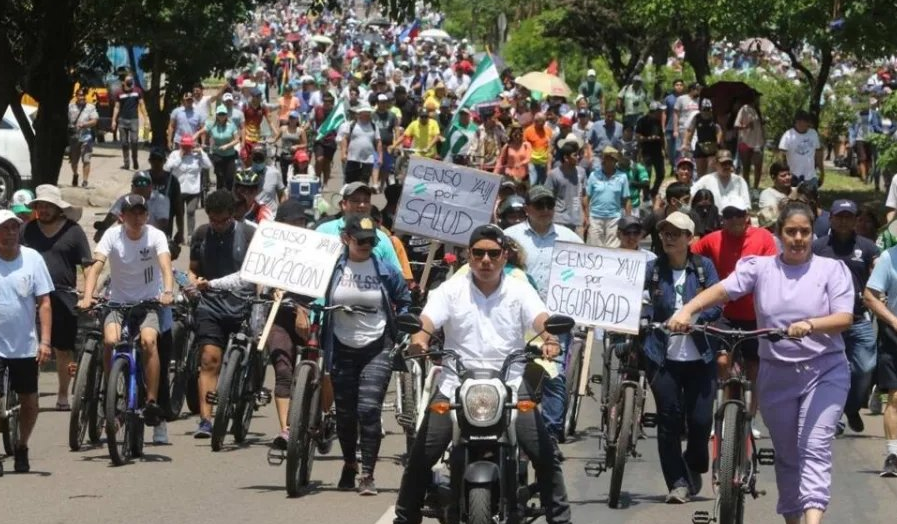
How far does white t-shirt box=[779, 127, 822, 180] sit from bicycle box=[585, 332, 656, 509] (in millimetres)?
12819

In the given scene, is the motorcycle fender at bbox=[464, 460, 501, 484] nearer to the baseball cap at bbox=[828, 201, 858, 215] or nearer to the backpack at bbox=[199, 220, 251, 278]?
the backpack at bbox=[199, 220, 251, 278]

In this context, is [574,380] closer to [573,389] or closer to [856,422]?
[573,389]

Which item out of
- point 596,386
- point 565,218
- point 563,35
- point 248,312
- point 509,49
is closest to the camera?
point 248,312

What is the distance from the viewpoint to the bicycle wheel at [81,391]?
13.0 m

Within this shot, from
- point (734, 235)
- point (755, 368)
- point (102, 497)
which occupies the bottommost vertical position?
point (102, 497)

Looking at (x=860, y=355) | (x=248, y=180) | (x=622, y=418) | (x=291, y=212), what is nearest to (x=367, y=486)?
(x=622, y=418)

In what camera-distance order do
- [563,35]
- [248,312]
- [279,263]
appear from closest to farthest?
[279,263] < [248,312] < [563,35]

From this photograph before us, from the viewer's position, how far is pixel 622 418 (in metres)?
11.5

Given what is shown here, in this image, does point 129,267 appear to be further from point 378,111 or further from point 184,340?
point 378,111

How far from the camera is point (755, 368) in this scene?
42.0 feet

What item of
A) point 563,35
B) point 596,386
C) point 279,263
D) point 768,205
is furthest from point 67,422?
point 563,35

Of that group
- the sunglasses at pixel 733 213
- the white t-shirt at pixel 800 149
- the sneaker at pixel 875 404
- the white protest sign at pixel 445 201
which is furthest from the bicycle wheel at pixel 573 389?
the white t-shirt at pixel 800 149

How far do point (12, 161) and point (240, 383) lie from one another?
16.9 metres

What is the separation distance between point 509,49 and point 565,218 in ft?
119
